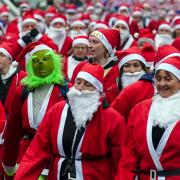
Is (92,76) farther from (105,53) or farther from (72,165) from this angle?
(105,53)

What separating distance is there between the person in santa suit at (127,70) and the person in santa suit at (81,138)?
2.02 meters

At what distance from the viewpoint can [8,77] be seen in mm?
9977

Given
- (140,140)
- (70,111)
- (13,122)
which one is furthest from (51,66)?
(140,140)

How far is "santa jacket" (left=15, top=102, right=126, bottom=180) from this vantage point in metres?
7.25

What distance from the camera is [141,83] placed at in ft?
28.9

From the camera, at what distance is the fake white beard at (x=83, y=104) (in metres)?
7.30

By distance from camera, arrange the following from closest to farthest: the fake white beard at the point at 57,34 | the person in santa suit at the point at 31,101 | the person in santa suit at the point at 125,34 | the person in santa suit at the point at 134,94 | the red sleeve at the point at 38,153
A: the red sleeve at the point at 38,153
the person in santa suit at the point at 134,94
the person in santa suit at the point at 31,101
the person in santa suit at the point at 125,34
the fake white beard at the point at 57,34

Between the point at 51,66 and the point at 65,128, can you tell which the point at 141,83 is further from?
the point at 65,128

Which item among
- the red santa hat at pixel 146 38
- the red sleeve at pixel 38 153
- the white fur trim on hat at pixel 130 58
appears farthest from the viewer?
the red santa hat at pixel 146 38

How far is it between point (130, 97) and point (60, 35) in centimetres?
947

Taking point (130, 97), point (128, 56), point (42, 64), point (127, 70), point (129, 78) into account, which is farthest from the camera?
point (128, 56)

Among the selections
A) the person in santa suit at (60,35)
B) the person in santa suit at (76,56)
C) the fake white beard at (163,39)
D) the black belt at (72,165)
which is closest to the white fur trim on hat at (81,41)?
the person in santa suit at (76,56)

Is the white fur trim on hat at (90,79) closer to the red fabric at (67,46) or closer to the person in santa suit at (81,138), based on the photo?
the person in santa suit at (81,138)

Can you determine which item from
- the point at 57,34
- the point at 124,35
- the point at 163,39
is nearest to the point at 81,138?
the point at 124,35
